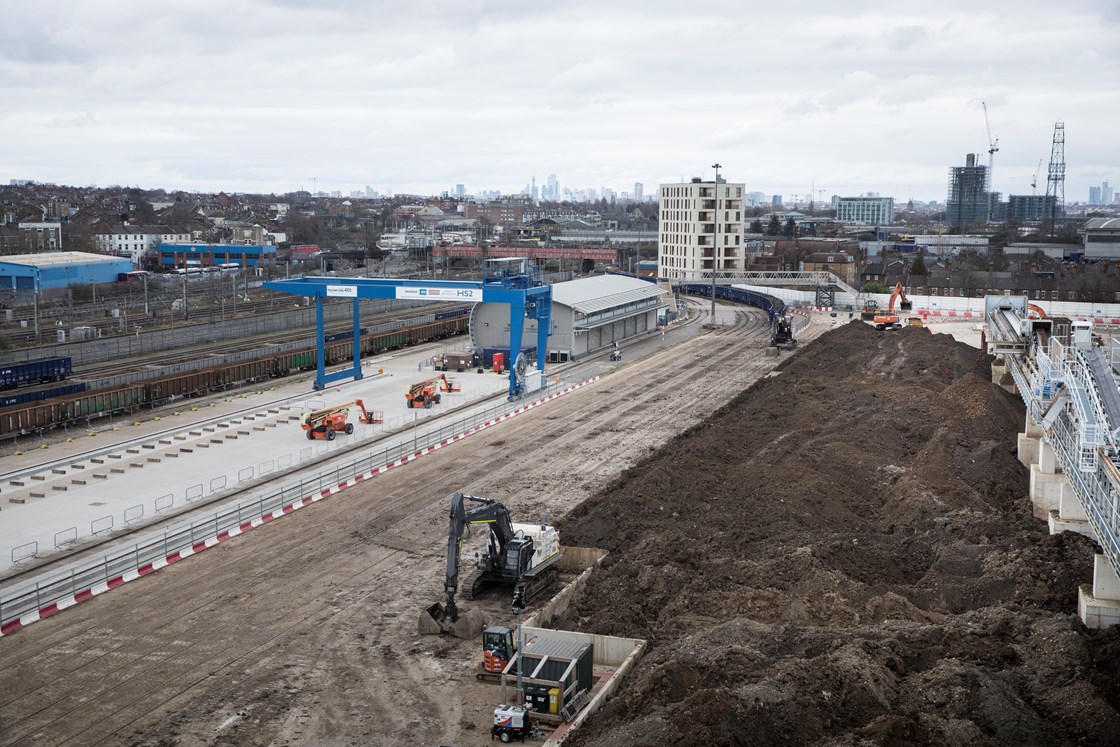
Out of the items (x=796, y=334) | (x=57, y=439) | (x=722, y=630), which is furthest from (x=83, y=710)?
(x=796, y=334)

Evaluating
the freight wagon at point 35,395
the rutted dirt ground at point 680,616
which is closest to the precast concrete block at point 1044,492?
the rutted dirt ground at point 680,616

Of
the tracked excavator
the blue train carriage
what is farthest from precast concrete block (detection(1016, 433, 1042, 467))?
the blue train carriage

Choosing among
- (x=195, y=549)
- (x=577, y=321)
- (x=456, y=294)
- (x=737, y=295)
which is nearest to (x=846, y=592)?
(x=195, y=549)

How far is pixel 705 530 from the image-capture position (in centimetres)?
2347

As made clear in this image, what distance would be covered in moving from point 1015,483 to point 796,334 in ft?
123

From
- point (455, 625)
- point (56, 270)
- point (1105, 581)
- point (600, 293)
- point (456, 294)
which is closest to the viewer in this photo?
point (1105, 581)

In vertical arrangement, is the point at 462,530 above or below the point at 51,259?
below

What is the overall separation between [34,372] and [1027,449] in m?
36.9

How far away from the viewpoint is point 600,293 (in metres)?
58.3

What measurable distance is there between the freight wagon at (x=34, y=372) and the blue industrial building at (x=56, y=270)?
2975 centimetres

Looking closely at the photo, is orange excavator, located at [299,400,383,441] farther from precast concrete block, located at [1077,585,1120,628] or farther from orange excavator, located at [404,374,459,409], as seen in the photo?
precast concrete block, located at [1077,585,1120,628]

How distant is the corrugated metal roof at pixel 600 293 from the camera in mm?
53812

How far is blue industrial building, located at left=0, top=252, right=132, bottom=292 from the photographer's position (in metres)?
74.1

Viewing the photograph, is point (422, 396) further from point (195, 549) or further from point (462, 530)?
point (462, 530)
